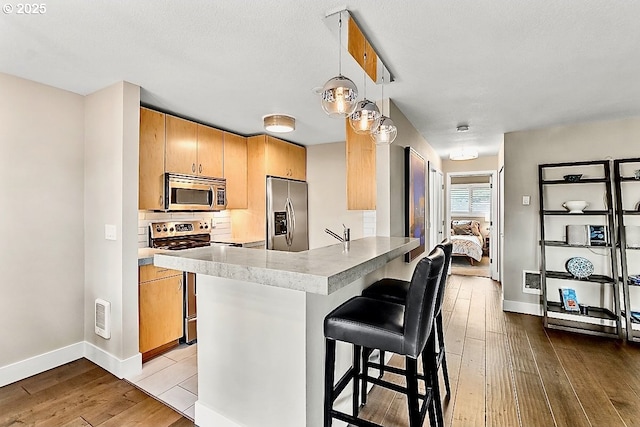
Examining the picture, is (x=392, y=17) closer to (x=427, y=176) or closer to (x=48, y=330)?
(x=427, y=176)

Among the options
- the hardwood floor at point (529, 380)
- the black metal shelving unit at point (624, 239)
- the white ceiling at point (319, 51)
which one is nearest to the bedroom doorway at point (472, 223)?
the black metal shelving unit at point (624, 239)

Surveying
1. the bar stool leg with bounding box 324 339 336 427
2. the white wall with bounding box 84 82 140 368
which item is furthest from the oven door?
the bar stool leg with bounding box 324 339 336 427

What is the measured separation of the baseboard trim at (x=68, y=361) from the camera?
7.86 feet

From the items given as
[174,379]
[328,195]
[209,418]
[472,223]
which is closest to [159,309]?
[174,379]

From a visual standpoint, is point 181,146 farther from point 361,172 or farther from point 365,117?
point 365,117

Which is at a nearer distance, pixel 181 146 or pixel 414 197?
pixel 181 146

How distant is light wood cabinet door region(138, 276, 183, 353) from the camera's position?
272 cm

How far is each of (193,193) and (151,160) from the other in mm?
544

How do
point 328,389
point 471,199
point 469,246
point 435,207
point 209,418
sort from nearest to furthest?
point 328,389 → point 209,418 → point 435,207 → point 469,246 → point 471,199

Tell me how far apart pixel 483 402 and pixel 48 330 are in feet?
11.0

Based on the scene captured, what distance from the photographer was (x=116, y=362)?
2510 millimetres

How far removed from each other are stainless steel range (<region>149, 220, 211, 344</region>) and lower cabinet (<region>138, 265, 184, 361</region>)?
0.07m

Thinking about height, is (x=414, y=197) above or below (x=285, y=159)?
below

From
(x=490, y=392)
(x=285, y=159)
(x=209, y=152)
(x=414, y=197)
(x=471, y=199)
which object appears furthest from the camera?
(x=471, y=199)
